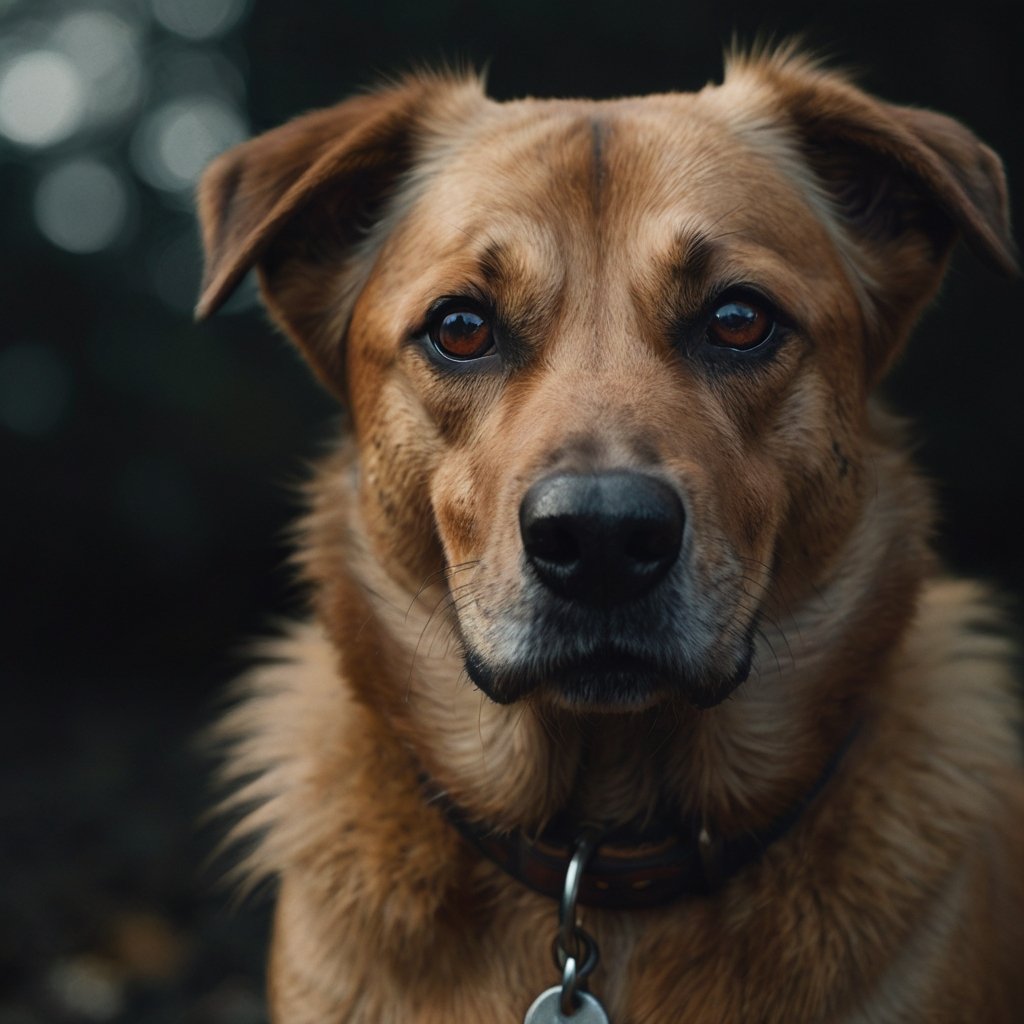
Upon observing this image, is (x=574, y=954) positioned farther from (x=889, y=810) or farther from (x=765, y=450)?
(x=765, y=450)

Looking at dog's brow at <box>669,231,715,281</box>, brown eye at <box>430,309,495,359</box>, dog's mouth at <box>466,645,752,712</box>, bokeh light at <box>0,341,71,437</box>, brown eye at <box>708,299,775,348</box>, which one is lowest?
bokeh light at <box>0,341,71,437</box>

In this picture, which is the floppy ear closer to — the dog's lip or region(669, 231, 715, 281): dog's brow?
region(669, 231, 715, 281): dog's brow

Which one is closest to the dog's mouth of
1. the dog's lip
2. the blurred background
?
the dog's lip

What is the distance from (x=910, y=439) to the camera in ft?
10.0

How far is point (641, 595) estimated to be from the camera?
2.12 meters

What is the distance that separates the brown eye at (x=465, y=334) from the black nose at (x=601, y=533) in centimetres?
57

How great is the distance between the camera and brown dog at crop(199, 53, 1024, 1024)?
89.8 inches

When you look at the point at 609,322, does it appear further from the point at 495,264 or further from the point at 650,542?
the point at 650,542

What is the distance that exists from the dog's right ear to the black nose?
112cm

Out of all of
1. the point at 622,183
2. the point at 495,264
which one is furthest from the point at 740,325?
the point at 495,264

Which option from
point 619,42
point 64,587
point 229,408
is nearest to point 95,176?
point 229,408

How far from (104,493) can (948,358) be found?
14.3 ft

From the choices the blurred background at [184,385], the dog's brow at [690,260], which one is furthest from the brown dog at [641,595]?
the blurred background at [184,385]

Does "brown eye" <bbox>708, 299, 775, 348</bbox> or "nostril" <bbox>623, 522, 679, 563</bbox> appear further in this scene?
"brown eye" <bbox>708, 299, 775, 348</bbox>
